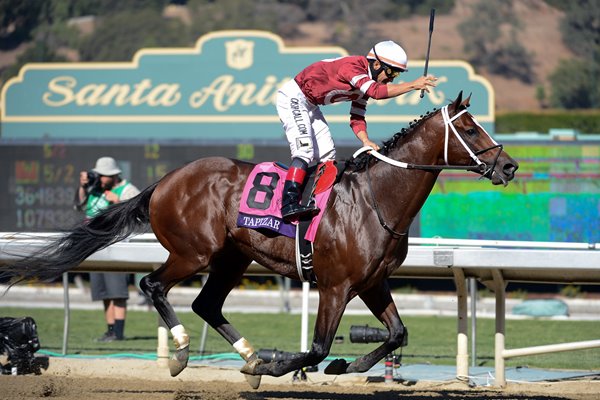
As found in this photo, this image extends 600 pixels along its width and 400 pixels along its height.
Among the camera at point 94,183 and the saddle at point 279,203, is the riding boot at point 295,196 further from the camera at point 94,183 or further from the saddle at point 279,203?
the camera at point 94,183

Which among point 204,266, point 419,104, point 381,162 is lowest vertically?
point 204,266

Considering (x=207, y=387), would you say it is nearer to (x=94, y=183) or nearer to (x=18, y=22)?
(x=94, y=183)

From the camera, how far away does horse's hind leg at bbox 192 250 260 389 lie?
23.7ft

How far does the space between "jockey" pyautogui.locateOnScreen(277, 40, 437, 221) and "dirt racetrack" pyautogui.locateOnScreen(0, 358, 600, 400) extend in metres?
1.49

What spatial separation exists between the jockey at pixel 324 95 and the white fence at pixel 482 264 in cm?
113

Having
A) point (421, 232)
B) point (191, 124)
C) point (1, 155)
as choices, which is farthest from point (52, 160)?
point (191, 124)

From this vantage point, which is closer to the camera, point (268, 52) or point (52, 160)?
point (52, 160)

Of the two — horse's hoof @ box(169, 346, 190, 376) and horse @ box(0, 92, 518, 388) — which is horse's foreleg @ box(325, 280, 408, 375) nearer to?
horse @ box(0, 92, 518, 388)

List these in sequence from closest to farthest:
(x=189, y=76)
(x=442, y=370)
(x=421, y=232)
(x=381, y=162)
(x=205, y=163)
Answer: (x=381, y=162) → (x=205, y=163) → (x=442, y=370) → (x=421, y=232) → (x=189, y=76)

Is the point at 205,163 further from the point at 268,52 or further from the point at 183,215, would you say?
the point at 268,52

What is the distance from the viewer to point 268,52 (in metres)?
22.1

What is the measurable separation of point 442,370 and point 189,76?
14.8 meters

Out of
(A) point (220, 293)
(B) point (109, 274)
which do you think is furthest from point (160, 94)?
(A) point (220, 293)

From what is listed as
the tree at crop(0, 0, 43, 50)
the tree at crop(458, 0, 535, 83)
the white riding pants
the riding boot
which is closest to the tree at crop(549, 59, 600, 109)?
the tree at crop(458, 0, 535, 83)
